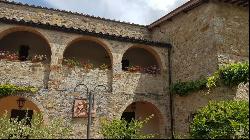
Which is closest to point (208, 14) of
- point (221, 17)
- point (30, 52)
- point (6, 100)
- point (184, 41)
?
point (221, 17)

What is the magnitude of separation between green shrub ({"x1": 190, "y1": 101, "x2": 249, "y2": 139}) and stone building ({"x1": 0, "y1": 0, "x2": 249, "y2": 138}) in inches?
77.0

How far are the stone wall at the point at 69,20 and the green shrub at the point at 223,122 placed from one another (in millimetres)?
8338

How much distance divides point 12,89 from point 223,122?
7.72 m

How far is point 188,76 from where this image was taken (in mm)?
13984

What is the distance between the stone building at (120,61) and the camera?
1266 centimetres

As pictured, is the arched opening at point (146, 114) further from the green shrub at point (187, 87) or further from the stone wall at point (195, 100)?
the green shrub at point (187, 87)

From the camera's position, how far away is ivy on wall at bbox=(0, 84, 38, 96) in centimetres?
1194

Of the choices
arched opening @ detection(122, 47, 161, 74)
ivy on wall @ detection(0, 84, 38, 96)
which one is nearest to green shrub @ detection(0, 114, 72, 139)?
ivy on wall @ detection(0, 84, 38, 96)

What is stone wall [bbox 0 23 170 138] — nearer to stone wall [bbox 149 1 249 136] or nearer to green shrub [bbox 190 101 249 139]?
stone wall [bbox 149 1 249 136]

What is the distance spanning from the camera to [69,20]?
16.4 metres

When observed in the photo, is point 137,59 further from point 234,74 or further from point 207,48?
point 234,74

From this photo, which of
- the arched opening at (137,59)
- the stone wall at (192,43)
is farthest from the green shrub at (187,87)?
the arched opening at (137,59)

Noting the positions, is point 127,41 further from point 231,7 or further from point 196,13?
point 231,7

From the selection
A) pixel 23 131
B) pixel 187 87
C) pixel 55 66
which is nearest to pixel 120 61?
pixel 55 66
